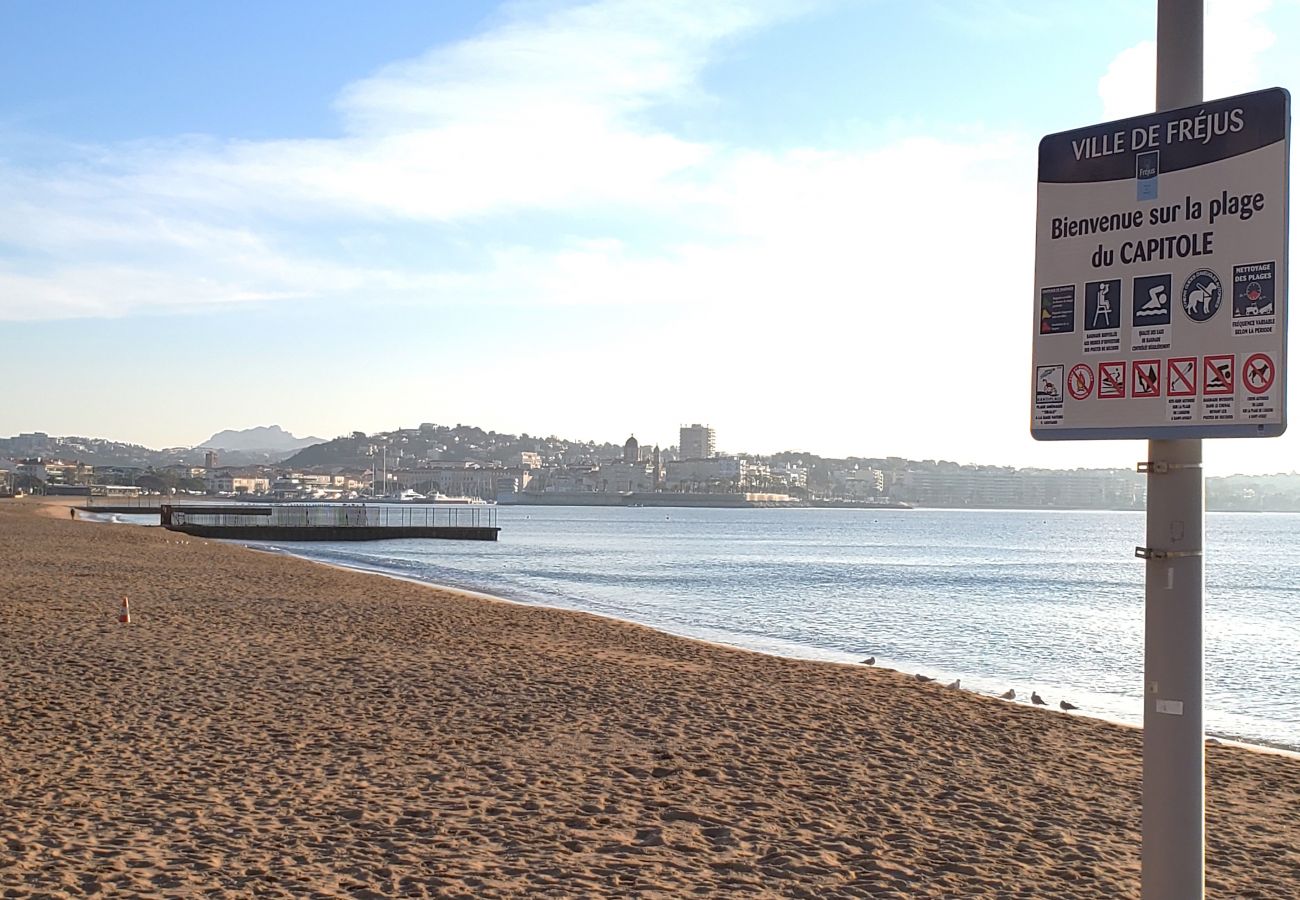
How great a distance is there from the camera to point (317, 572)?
32250 millimetres

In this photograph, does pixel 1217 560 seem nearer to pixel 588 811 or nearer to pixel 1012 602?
pixel 1012 602

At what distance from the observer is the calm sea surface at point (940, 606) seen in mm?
19781

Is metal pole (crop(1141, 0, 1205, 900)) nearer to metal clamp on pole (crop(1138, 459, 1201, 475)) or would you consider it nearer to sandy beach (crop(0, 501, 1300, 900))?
metal clamp on pole (crop(1138, 459, 1201, 475))

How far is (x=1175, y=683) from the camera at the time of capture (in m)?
3.19

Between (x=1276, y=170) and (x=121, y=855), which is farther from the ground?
(x=1276, y=170)

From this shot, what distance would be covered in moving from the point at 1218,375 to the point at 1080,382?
1.12 ft

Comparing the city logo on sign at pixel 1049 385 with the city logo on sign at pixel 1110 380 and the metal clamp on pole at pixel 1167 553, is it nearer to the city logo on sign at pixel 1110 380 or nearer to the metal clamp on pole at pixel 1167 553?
the city logo on sign at pixel 1110 380

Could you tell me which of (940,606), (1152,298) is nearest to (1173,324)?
(1152,298)

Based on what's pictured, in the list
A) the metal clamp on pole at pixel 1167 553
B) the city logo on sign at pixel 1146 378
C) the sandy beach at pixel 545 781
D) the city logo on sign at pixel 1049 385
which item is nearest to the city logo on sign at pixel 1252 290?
the city logo on sign at pixel 1146 378

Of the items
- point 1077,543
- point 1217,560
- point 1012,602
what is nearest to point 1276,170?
point 1012,602

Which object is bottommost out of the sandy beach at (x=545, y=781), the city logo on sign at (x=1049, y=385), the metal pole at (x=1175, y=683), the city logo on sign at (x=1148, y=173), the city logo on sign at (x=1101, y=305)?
the sandy beach at (x=545, y=781)

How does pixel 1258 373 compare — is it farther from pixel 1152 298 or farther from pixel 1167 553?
pixel 1167 553

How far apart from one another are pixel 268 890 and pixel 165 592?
1742 cm

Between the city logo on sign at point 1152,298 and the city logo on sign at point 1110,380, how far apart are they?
0.12 metres
